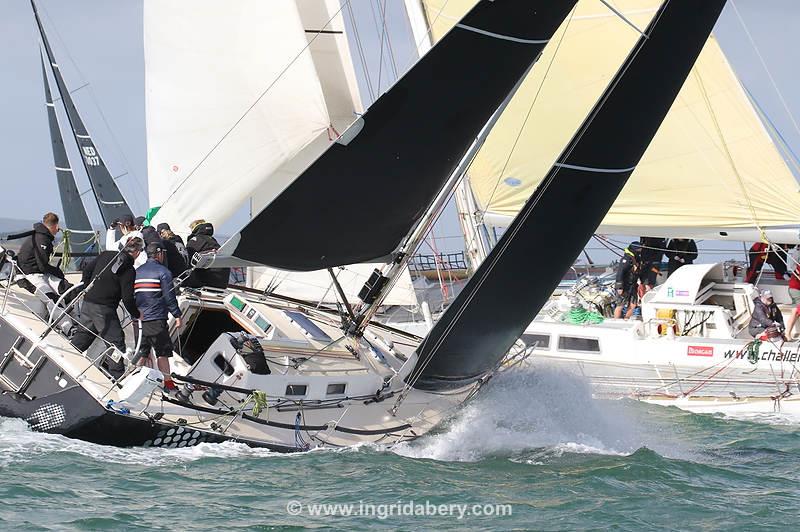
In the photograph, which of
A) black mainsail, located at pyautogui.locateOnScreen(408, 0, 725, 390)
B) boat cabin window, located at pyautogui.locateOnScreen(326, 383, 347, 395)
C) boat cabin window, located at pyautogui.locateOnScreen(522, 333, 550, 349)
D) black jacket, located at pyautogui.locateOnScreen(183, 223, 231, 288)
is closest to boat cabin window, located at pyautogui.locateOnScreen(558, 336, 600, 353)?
boat cabin window, located at pyautogui.locateOnScreen(522, 333, 550, 349)

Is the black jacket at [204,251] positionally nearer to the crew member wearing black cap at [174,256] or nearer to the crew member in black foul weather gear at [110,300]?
the crew member wearing black cap at [174,256]

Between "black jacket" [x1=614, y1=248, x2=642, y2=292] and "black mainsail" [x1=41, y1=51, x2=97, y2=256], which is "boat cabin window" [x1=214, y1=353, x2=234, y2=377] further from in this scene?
"black mainsail" [x1=41, y1=51, x2=97, y2=256]

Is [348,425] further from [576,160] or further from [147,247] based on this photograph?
[576,160]

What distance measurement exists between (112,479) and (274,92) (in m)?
7.02

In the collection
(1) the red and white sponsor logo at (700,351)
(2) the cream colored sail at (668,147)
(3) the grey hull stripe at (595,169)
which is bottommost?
(1) the red and white sponsor logo at (700,351)

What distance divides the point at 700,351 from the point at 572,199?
22.8 ft

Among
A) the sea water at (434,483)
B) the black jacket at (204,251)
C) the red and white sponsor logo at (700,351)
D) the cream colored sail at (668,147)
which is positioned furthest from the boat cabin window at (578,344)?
the black jacket at (204,251)

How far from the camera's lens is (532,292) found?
11.2 m

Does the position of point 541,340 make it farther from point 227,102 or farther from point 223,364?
point 223,364

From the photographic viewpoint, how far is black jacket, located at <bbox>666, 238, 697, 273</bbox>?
19.7 m

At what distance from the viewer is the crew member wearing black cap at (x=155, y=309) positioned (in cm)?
989

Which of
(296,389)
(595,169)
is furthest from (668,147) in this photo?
(296,389)

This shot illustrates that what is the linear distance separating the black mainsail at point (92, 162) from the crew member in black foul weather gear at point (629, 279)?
16.0m

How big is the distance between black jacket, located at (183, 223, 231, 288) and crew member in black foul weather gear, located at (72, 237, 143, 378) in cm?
150
